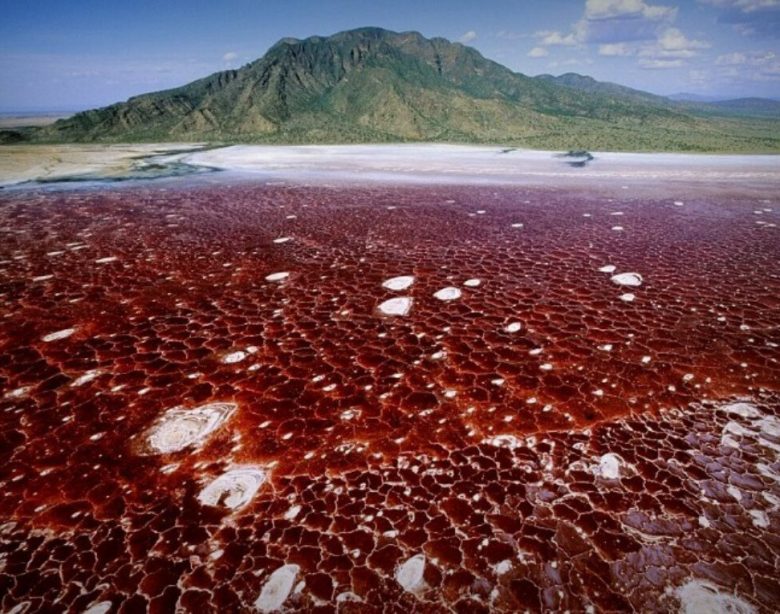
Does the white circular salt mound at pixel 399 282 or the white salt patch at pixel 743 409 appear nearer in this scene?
the white salt patch at pixel 743 409

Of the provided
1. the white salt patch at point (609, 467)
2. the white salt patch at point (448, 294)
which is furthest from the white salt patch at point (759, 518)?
the white salt patch at point (448, 294)

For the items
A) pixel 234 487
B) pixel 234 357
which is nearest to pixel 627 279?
pixel 234 357

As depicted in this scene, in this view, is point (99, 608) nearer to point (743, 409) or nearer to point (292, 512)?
point (292, 512)

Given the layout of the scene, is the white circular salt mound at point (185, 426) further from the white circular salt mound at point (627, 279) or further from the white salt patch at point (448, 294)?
the white circular salt mound at point (627, 279)

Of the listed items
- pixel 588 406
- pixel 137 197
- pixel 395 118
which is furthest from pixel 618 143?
pixel 588 406

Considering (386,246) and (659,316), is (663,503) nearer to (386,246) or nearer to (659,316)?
(659,316)

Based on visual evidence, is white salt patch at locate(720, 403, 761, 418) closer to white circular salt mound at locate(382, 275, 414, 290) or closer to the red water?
the red water

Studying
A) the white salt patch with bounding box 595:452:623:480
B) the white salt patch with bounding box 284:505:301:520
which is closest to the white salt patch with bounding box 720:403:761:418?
the white salt patch with bounding box 595:452:623:480
